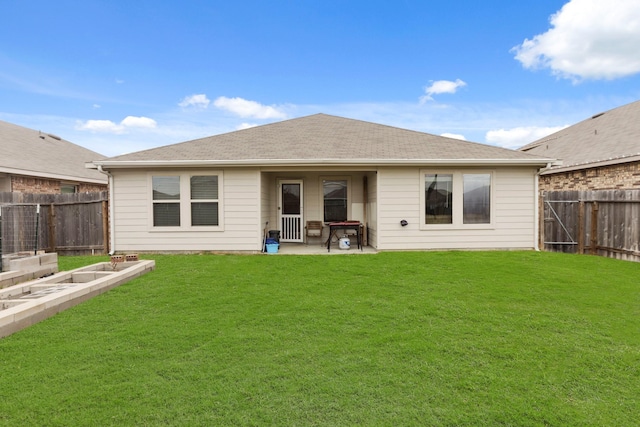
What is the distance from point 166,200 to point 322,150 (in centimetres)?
449

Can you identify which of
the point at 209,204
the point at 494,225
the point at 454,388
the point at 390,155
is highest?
the point at 390,155

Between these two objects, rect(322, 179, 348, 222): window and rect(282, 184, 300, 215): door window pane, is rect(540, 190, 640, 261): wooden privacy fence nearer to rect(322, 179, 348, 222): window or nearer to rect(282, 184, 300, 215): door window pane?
rect(322, 179, 348, 222): window

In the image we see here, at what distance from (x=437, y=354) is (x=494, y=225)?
23.9ft

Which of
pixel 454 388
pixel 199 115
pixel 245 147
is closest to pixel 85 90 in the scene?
pixel 199 115

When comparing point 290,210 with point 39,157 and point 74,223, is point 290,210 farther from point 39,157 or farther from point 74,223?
point 39,157

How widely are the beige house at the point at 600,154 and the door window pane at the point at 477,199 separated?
82.2 inches

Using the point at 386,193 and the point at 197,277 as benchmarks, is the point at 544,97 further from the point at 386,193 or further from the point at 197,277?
the point at 197,277

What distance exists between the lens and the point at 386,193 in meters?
9.14

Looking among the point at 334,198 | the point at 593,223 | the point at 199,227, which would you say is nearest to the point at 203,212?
the point at 199,227

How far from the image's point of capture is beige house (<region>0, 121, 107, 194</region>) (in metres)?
11.2

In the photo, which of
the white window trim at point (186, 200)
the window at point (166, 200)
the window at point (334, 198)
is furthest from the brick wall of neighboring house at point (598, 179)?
the window at point (166, 200)

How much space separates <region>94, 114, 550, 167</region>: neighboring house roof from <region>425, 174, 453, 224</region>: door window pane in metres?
0.55

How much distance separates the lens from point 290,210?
436 inches

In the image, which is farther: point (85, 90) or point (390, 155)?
point (85, 90)
